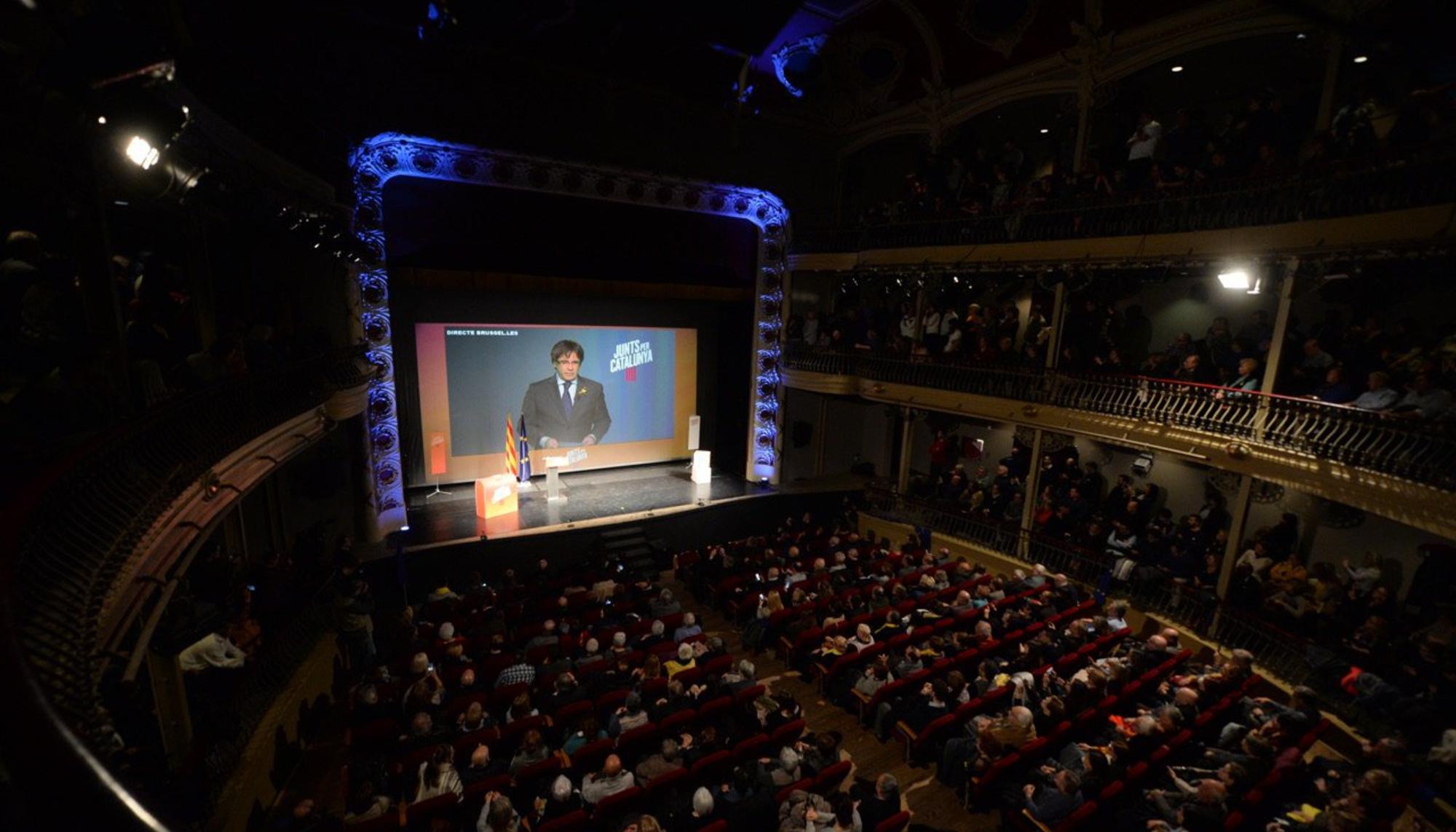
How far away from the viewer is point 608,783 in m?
6.28

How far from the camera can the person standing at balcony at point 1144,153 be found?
11.0 m

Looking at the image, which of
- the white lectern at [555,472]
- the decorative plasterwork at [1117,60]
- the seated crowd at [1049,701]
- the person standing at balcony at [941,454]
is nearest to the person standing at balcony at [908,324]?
the person standing at balcony at [941,454]

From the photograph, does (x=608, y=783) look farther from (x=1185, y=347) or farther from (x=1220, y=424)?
(x=1185, y=347)

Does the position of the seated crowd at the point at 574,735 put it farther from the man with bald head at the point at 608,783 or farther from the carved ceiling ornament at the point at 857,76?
the carved ceiling ornament at the point at 857,76

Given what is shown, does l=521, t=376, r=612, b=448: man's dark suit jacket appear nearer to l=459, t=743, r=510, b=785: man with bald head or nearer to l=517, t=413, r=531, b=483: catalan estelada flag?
l=517, t=413, r=531, b=483: catalan estelada flag

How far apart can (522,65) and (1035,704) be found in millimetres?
14220

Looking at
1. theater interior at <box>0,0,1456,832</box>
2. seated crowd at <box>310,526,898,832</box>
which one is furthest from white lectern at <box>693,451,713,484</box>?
seated crowd at <box>310,526,898,832</box>

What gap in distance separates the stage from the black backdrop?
1452mm

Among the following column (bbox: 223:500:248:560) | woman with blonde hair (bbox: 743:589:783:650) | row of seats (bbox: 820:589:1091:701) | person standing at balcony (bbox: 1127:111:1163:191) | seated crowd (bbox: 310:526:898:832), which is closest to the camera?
seated crowd (bbox: 310:526:898:832)

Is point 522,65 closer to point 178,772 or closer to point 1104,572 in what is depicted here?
point 178,772

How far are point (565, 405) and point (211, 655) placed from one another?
9730 mm

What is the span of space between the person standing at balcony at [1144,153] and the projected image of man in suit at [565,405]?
1217 centimetres

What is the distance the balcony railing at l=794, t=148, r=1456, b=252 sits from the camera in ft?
25.4

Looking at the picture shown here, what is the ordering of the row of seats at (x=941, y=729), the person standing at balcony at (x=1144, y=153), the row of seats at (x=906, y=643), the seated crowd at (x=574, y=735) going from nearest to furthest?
the seated crowd at (x=574, y=735) < the row of seats at (x=941, y=729) < the row of seats at (x=906, y=643) < the person standing at balcony at (x=1144, y=153)
